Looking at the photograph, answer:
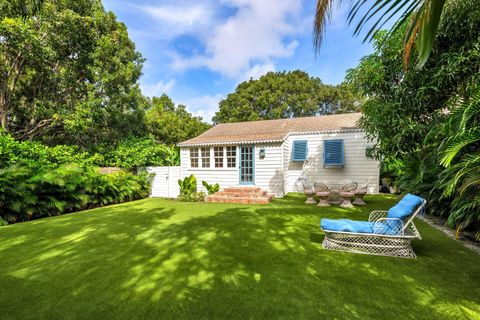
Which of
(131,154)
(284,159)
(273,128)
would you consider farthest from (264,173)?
(131,154)

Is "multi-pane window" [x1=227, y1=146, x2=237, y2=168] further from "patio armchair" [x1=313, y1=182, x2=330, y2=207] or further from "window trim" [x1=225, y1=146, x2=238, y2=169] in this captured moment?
"patio armchair" [x1=313, y1=182, x2=330, y2=207]

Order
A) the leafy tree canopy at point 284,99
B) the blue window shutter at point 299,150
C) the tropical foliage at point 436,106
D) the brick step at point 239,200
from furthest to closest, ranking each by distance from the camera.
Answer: the leafy tree canopy at point 284,99 → the blue window shutter at point 299,150 → the brick step at point 239,200 → the tropical foliage at point 436,106

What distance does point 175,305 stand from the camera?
2533mm

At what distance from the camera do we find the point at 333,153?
1083 cm

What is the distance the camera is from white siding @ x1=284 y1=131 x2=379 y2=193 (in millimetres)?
10609

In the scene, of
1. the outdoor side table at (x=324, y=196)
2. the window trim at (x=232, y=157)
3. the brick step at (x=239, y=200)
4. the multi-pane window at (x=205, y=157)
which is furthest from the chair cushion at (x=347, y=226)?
the multi-pane window at (x=205, y=157)

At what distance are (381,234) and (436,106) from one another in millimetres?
4665

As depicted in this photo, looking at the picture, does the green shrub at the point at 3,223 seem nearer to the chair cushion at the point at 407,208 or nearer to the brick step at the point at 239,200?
the brick step at the point at 239,200

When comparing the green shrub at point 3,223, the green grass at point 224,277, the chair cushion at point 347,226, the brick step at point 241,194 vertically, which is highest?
the chair cushion at point 347,226

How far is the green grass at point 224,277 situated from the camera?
245 centimetres

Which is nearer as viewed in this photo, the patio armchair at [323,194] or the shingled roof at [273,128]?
the patio armchair at [323,194]

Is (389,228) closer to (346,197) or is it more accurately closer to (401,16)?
(401,16)

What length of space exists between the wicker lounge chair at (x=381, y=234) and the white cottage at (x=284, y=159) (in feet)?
20.1

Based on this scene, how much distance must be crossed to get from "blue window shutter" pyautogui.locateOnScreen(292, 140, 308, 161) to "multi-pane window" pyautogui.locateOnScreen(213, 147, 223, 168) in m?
3.87
